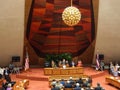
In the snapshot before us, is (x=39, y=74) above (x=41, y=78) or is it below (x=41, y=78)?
above

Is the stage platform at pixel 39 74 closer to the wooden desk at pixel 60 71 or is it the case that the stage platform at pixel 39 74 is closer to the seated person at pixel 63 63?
the wooden desk at pixel 60 71

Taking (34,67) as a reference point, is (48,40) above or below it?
above

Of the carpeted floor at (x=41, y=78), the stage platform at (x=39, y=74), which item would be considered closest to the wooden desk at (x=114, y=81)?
the carpeted floor at (x=41, y=78)

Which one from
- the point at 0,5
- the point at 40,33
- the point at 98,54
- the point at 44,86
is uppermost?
the point at 0,5

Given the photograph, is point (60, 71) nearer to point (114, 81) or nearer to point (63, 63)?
point (63, 63)

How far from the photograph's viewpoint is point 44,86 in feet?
58.9

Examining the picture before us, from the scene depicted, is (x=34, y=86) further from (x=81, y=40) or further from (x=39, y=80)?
(x=81, y=40)

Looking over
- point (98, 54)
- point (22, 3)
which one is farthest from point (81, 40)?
point (22, 3)

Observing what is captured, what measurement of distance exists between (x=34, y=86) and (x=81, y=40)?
18.0 ft

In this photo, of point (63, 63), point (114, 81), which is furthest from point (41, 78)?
point (114, 81)

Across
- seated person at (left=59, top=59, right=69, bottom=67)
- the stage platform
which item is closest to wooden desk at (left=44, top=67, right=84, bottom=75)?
the stage platform

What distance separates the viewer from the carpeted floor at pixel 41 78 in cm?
1795

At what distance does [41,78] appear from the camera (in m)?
19.3

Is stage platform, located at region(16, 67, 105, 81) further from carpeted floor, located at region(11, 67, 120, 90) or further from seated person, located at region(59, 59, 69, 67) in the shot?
seated person, located at region(59, 59, 69, 67)
